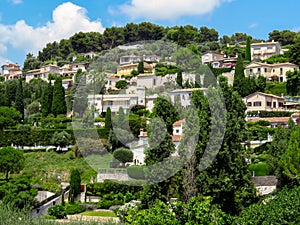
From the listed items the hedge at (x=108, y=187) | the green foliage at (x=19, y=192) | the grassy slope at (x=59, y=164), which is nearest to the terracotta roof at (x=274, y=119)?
the grassy slope at (x=59, y=164)

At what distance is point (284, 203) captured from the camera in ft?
40.3

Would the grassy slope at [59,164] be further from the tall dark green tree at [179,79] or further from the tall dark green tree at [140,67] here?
the tall dark green tree at [140,67]

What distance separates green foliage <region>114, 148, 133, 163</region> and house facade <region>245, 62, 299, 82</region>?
22465 mm

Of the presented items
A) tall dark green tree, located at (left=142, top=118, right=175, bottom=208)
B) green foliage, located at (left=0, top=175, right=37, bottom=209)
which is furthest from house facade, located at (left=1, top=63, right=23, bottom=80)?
tall dark green tree, located at (left=142, top=118, right=175, bottom=208)

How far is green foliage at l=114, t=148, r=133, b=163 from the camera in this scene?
1086 inches

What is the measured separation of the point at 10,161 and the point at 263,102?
21230 mm

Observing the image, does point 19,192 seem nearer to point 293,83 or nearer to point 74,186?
point 74,186

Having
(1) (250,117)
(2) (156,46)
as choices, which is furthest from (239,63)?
(2) (156,46)

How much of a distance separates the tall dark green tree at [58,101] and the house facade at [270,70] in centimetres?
1895

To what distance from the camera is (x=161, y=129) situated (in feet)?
49.3

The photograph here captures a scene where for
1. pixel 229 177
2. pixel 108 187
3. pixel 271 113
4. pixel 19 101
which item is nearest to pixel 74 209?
pixel 108 187

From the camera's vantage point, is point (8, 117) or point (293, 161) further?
point (8, 117)

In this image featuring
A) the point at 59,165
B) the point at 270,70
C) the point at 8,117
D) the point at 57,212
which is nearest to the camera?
the point at 57,212

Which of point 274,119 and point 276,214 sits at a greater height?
point 274,119
